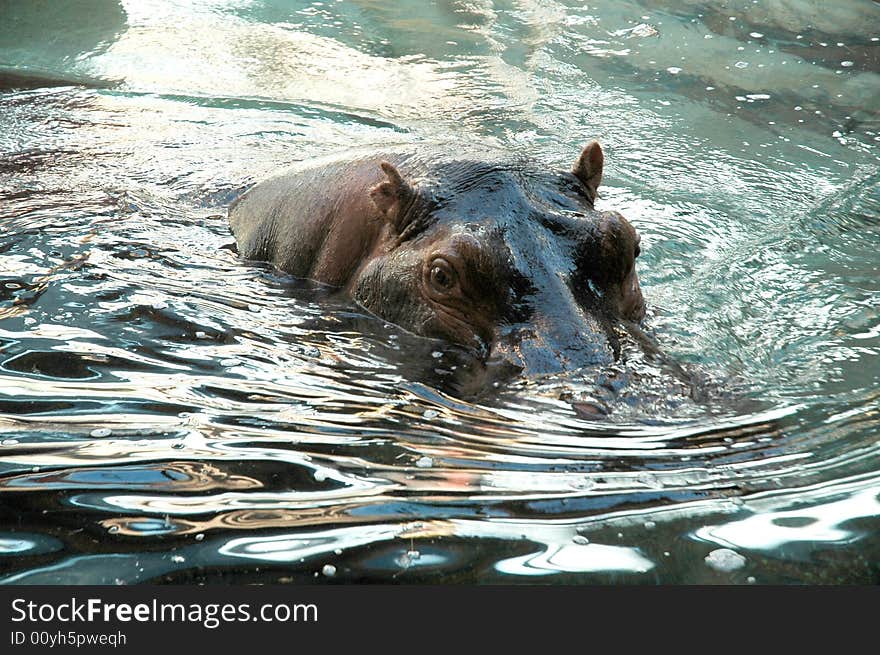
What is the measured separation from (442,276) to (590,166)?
1126 mm

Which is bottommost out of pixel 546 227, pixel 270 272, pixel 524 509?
pixel 270 272

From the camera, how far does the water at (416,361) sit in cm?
293

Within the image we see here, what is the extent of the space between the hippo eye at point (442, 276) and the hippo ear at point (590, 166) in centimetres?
105

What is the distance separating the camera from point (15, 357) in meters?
4.41

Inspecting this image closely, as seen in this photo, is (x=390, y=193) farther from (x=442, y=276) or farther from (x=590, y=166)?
(x=590, y=166)

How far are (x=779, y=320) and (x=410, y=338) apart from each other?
198 centimetres

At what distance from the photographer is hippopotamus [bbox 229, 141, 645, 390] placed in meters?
4.23

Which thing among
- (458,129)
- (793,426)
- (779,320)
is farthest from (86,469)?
(458,129)

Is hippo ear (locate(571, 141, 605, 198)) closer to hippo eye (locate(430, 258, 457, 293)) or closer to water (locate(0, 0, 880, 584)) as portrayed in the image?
water (locate(0, 0, 880, 584))

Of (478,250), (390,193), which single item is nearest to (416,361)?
(478,250)

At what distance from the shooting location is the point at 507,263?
14.3ft

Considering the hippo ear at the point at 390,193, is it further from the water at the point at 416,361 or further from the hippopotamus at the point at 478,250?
the water at the point at 416,361

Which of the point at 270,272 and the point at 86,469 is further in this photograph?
the point at 270,272

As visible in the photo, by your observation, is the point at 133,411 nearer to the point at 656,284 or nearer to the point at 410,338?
the point at 410,338
